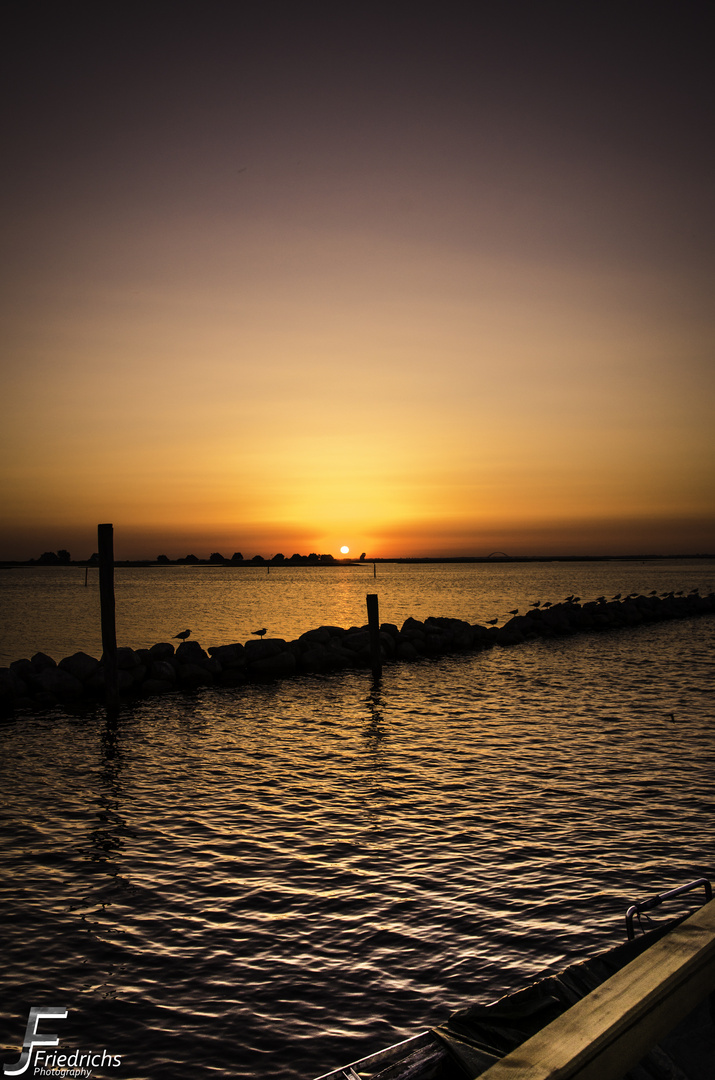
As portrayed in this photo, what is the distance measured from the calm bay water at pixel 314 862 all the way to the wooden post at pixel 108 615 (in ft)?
4.77

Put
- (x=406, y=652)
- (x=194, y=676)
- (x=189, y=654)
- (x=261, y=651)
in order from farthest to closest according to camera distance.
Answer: (x=406, y=652) → (x=261, y=651) → (x=189, y=654) → (x=194, y=676)

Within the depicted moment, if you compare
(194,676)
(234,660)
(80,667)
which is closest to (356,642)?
(234,660)

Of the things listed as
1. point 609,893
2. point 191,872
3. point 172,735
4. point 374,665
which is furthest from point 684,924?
point 374,665

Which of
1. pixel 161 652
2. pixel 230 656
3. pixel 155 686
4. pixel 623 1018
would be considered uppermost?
pixel 623 1018

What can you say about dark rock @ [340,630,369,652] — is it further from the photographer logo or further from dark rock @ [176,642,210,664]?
the photographer logo

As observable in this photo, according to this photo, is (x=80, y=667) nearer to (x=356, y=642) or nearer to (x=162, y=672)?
(x=162, y=672)

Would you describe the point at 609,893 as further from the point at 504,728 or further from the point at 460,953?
the point at 504,728

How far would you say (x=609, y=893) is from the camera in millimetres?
6789

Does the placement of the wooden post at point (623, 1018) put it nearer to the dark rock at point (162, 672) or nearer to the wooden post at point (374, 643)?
the dark rock at point (162, 672)

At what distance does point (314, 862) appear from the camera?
7.75 meters

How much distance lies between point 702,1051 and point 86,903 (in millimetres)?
5478

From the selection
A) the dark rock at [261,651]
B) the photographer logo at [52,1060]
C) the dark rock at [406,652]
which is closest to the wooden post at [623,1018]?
the photographer logo at [52,1060]

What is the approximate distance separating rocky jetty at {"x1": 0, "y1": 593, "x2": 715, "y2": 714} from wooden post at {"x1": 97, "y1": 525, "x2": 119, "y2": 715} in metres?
1.33

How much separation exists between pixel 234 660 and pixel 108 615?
5162mm
